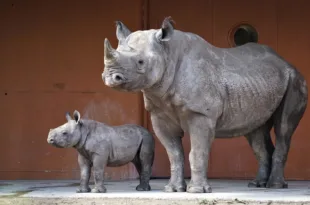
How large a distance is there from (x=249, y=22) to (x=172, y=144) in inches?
122

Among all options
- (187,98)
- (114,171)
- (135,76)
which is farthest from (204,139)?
(114,171)

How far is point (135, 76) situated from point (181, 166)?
1466 mm

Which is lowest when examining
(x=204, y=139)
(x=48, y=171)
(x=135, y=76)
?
(x=48, y=171)

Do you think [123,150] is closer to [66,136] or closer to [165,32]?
[66,136]

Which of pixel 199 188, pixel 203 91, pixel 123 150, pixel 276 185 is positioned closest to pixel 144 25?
pixel 123 150

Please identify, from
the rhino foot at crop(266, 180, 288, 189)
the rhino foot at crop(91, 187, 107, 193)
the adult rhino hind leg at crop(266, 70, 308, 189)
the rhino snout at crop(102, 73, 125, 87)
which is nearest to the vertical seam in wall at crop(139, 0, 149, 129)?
the adult rhino hind leg at crop(266, 70, 308, 189)

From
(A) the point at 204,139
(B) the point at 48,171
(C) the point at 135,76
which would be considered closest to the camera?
(C) the point at 135,76

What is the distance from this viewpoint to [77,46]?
40.2ft

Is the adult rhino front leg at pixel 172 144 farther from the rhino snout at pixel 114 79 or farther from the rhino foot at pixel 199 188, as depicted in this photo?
the rhino snout at pixel 114 79

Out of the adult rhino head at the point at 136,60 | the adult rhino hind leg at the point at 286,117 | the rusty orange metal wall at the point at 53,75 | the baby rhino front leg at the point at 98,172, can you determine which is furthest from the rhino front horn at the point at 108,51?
the rusty orange metal wall at the point at 53,75

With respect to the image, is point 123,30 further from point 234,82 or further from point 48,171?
point 48,171

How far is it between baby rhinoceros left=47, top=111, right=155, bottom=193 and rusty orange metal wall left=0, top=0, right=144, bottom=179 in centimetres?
220

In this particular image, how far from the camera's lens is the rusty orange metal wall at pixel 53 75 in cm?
1216

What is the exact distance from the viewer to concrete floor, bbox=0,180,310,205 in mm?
8820
